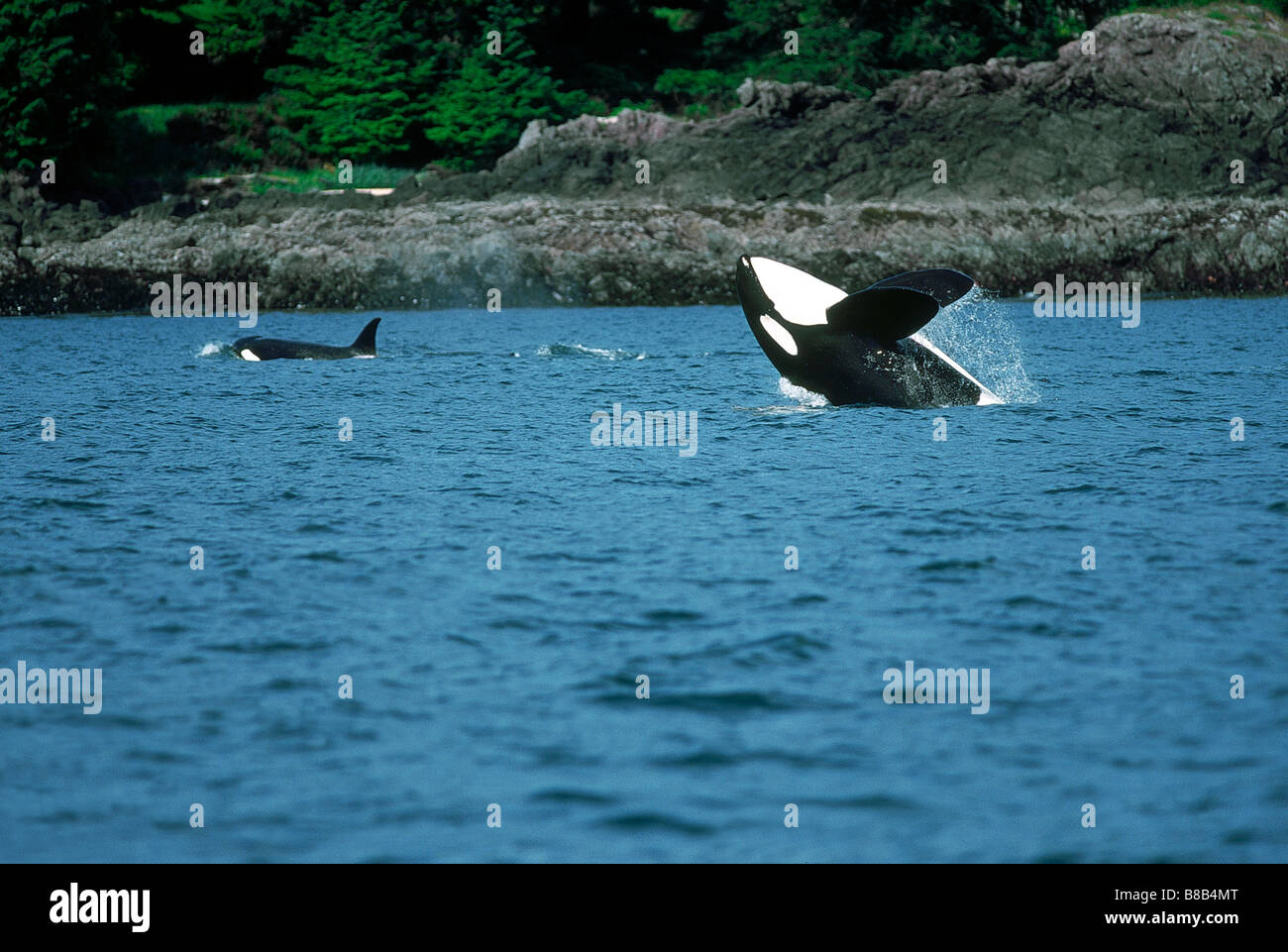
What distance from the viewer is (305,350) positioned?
23594 millimetres

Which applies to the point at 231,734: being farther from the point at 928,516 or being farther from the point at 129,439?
the point at 129,439

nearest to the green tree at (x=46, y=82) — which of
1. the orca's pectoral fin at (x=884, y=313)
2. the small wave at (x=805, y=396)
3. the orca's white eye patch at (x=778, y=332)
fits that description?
the small wave at (x=805, y=396)

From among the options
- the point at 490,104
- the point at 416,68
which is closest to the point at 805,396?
the point at 490,104

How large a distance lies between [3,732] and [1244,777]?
5.57 metres

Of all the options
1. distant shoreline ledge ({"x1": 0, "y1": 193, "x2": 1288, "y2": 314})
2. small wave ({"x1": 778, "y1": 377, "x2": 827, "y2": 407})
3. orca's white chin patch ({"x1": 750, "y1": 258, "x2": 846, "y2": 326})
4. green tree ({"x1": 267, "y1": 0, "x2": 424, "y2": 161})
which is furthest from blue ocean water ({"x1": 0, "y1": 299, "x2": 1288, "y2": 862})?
green tree ({"x1": 267, "y1": 0, "x2": 424, "y2": 161})

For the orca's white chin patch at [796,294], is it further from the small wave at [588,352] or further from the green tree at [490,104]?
the green tree at [490,104]

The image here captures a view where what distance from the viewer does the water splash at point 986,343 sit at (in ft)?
61.7

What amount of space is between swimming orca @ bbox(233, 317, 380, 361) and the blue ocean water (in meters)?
7.52

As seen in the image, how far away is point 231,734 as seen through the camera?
21.3 feet

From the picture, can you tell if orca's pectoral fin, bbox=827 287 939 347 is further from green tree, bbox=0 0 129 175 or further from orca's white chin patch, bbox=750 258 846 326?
green tree, bbox=0 0 129 175

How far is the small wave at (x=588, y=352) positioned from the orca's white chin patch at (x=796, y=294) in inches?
380

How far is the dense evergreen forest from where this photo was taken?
5491cm

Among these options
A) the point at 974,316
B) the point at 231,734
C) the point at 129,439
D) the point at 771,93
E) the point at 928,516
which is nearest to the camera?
the point at 231,734
